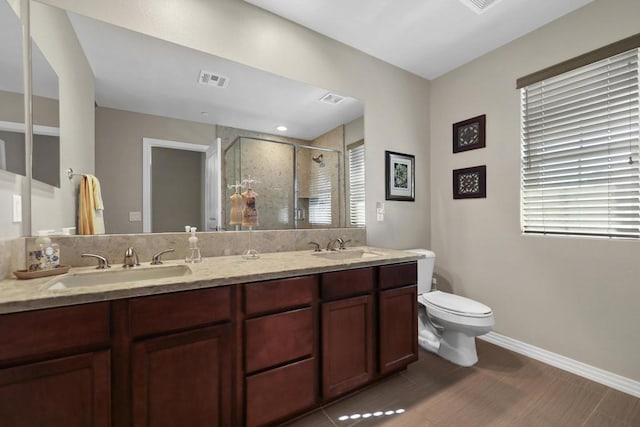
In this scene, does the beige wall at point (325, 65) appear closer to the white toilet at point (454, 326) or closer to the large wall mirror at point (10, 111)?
the large wall mirror at point (10, 111)

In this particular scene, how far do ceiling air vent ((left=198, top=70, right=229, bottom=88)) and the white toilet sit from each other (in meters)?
2.25

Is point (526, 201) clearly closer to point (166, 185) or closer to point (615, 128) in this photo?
point (615, 128)

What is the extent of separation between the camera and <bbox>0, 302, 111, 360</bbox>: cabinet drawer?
0.87 meters

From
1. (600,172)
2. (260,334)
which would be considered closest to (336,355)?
(260,334)

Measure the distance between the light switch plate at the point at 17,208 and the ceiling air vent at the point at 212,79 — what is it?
3.69 feet

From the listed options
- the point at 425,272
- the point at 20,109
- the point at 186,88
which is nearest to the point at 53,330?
the point at 20,109

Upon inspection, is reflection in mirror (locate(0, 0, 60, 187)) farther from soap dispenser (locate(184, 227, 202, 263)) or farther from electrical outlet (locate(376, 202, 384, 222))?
electrical outlet (locate(376, 202, 384, 222))

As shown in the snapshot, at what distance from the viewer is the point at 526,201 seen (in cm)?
225

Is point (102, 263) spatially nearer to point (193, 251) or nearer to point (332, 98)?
point (193, 251)

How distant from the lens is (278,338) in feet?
4.49

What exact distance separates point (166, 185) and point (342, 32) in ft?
5.89

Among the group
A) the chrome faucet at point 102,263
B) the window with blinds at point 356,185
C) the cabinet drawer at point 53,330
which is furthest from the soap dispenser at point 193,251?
the window with blinds at point 356,185

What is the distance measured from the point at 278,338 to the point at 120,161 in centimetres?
131

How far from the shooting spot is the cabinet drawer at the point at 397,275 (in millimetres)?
1781
